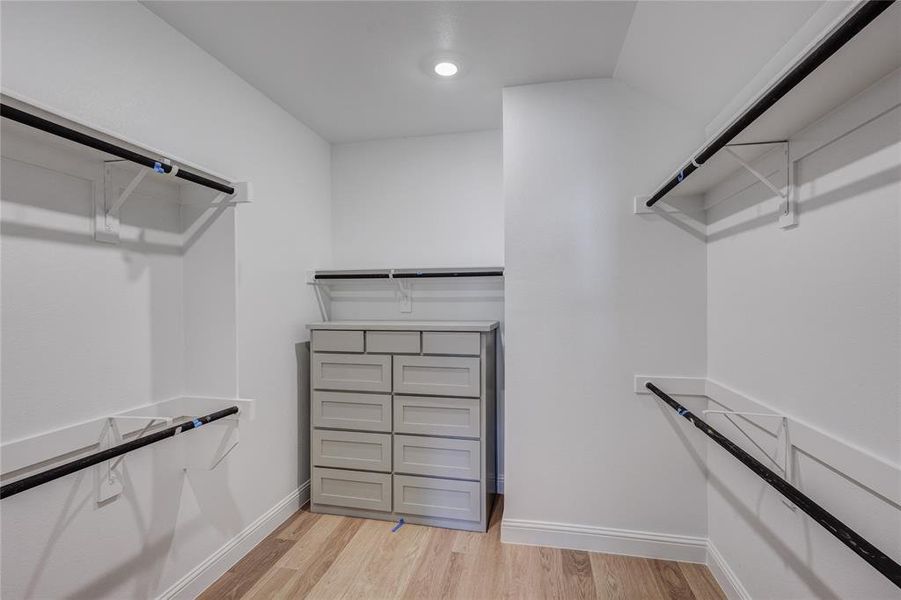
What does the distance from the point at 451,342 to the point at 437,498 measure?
0.86 metres

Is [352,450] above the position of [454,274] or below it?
below

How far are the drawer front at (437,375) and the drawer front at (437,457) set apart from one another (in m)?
0.27

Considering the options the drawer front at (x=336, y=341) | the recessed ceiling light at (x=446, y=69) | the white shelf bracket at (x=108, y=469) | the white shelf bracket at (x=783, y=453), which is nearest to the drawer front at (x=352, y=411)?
the drawer front at (x=336, y=341)

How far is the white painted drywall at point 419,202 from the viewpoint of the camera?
106 inches

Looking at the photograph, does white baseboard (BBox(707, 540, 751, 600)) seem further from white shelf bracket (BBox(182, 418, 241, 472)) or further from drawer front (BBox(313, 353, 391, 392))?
white shelf bracket (BBox(182, 418, 241, 472))

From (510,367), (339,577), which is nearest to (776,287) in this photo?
(510,367)

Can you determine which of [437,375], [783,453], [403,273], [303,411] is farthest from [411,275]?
[783,453]

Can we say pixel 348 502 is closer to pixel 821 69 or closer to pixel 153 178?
pixel 153 178

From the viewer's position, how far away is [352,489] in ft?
7.77

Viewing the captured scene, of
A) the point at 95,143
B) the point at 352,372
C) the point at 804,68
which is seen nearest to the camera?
the point at 804,68

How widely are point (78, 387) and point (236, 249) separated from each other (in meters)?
0.76

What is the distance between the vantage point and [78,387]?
1.36 m

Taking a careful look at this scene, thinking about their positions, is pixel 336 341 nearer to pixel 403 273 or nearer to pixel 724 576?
pixel 403 273

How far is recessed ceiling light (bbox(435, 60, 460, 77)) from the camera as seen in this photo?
75.4 inches
